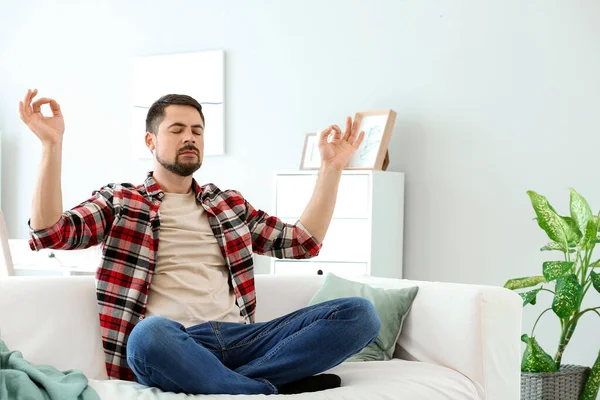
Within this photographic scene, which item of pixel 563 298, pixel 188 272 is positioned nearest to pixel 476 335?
pixel 188 272

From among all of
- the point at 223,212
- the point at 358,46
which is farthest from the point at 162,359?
the point at 358,46

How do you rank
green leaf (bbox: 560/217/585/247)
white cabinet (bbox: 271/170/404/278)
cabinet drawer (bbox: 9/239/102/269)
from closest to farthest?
green leaf (bbox: 560/217/585/247)
white cabinet (bbox: 271/170/404/278)
cabinet drawer (bbox: 9/239/102/269)

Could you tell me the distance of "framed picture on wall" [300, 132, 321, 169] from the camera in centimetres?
463

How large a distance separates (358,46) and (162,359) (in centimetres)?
298

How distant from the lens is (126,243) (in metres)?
2.47

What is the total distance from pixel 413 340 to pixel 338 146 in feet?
2.14

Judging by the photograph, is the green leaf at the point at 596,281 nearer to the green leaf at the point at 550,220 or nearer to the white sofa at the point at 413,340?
the green leaf at the point at 550,220

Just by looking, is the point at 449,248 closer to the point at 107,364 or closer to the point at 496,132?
the point at 496,132

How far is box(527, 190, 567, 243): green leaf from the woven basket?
1.84 feet

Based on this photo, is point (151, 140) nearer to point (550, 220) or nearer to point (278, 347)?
point (278, 347)

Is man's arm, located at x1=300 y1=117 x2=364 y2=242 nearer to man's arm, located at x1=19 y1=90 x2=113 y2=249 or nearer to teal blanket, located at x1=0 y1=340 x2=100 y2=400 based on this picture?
man's arm, located at x1=19 y1=90 x2=113 y2=249

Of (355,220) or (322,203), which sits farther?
(355,220)

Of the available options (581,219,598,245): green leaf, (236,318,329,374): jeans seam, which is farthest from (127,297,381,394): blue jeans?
(581,219,598,245): green leaf

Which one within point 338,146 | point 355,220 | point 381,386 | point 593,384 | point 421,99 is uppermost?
point 421,99
